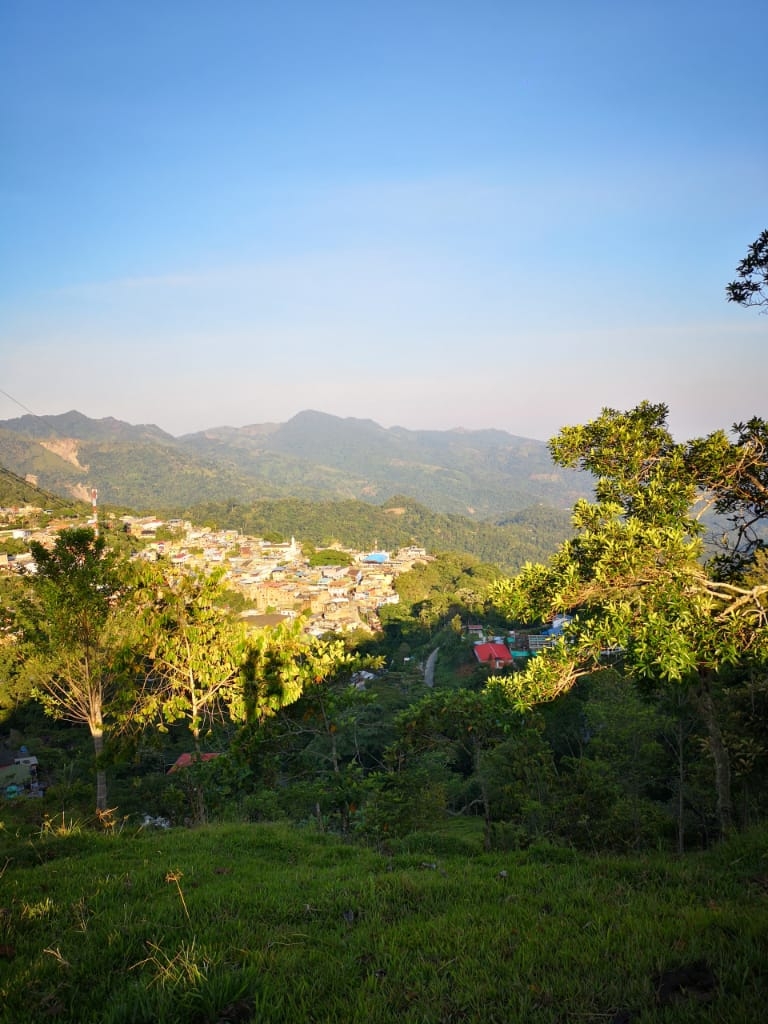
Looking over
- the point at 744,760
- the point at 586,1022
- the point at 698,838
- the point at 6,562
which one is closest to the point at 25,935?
the point at 586,1022

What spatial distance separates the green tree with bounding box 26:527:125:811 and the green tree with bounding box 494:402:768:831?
24.0 ft

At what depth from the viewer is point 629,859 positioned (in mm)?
4508

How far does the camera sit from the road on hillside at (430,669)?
41.5m

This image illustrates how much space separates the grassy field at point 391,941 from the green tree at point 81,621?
17.7 feet

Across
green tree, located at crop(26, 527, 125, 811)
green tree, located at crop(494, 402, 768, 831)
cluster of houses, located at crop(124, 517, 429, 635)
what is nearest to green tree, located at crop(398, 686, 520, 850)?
green tree, located at crop(494, 402, 768, 831)

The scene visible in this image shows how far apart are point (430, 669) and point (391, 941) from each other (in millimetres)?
43246

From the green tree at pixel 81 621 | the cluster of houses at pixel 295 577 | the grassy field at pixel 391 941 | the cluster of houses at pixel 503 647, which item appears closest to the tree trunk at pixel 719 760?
the grassy field at pixel 391 941

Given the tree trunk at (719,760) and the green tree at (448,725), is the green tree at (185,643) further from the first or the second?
the tree trunk at (719,760)

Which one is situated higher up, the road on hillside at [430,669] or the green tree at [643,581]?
the green tree at [643,581]

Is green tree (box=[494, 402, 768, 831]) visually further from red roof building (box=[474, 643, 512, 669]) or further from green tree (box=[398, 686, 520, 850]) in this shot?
red roof building (box=[474, 643, 512, 669])

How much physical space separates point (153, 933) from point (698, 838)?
10.5 meters

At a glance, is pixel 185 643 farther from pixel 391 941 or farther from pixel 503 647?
pixel 503 647

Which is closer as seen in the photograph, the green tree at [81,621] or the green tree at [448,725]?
the green tree at [448,725]

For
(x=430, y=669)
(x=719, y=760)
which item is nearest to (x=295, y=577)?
(x=430, y=669)
